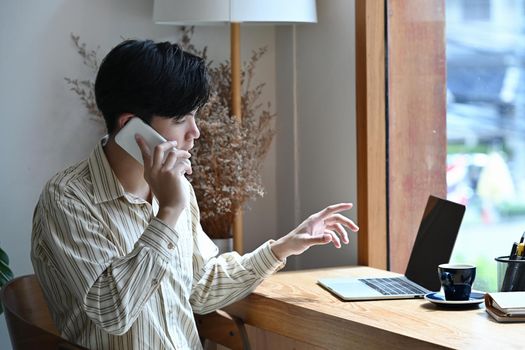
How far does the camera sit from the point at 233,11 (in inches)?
103

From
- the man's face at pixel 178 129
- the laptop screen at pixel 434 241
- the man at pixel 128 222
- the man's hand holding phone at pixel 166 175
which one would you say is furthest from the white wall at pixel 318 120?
the man's hand holding phone at pixel 166 175

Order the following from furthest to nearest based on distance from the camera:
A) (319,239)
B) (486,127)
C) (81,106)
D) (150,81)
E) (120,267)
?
(81,106) < (486,127) < (319,239) < (150,81) < (120,267)

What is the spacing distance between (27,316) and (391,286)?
89 centimetres

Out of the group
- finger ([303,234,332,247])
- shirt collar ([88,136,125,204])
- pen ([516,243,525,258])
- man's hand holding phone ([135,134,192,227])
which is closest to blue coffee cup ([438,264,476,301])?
pen ([516,243,525,258])

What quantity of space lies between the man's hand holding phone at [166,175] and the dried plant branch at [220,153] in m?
0.76

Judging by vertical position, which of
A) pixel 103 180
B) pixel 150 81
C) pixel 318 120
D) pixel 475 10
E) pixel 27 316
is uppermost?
pixel 475 10

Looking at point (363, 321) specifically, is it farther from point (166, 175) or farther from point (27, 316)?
point (27, 316)

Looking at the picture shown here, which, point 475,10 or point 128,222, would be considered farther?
point 475,10

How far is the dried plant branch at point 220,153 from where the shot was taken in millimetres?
2625

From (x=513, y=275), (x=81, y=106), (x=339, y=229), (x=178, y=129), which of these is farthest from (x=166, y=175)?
(x=81, y=106)

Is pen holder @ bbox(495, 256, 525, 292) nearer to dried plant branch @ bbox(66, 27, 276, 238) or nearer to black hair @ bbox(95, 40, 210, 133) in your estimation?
black hair @ bbox(95, 40, 210, 133)

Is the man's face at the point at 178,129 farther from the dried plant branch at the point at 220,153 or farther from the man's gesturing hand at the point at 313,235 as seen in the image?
the dried plant branch at the point at 220,153

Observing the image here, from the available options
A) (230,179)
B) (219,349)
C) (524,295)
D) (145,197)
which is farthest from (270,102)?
(524,295)

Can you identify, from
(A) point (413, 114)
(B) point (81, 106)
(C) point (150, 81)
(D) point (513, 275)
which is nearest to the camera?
(C) point (150, 81)
